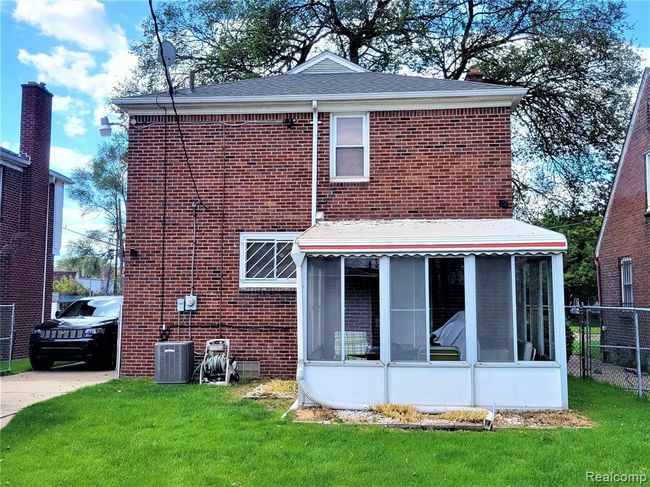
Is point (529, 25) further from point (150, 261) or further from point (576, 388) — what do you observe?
point (150, 261)

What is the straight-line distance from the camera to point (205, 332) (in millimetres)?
11039

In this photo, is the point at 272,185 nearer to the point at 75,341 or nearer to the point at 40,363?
the point at 75,341

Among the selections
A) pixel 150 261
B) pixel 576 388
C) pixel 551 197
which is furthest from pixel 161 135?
pixel 551 197

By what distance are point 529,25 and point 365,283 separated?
1658cm

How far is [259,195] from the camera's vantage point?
1122 cm

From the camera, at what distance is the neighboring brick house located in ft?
46.9

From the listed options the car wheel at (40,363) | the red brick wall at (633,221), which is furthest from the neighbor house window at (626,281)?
the car wheel at (40,363)

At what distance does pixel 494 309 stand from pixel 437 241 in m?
1.29

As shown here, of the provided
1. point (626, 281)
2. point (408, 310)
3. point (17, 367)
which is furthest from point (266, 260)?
point (626, 281)

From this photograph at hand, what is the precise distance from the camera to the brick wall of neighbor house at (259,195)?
1091 cm

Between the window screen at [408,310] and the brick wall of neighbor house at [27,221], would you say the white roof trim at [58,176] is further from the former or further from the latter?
the window screen at [408,310]

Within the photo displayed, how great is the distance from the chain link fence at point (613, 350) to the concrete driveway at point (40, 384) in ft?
32.3

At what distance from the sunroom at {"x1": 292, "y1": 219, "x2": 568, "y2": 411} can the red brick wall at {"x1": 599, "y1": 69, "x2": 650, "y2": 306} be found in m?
7.57

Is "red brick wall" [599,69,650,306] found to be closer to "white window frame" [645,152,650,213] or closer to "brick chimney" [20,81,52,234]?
"white window frame" [645,152,650,213]
